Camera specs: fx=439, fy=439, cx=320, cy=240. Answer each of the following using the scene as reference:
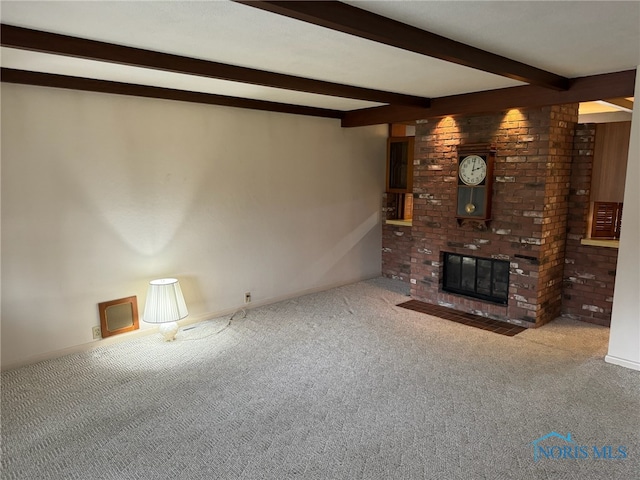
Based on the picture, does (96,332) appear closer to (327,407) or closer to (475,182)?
(327,407)

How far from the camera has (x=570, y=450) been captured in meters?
2.43

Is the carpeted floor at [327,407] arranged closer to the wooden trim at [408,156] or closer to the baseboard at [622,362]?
the baseboard at [622,362]

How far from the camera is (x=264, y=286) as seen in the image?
513 centimetres

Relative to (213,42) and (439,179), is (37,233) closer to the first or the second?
(213,42)

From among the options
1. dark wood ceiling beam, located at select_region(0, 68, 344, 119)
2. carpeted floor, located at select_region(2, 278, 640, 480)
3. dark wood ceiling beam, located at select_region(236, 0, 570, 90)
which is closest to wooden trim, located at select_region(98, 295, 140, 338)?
carpeted floor, located at select_region(2, 278, 640, 480)

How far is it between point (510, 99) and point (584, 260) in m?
1.85

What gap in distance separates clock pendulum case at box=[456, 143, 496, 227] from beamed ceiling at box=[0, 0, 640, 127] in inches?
17.4

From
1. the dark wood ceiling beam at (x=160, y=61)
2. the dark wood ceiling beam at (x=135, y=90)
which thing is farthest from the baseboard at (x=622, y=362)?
the dark wood ceiling beam at (x=135, y=90)

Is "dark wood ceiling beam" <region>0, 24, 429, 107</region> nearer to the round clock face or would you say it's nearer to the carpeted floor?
the round clock face

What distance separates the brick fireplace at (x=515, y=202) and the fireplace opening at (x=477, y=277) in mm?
69

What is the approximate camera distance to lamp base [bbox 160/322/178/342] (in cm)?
398

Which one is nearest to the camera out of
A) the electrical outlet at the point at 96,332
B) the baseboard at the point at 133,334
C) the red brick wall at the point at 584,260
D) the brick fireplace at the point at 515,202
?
the baseboard at the point at 133,334

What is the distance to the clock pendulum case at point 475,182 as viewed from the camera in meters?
4.42

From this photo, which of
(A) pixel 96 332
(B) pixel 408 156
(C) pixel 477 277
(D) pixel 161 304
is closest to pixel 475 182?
(C) pixel 477 277
